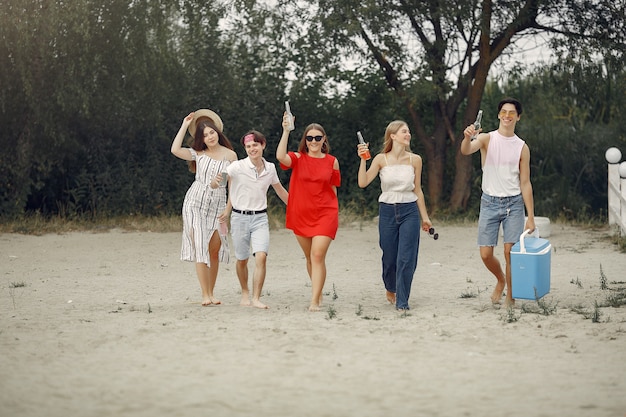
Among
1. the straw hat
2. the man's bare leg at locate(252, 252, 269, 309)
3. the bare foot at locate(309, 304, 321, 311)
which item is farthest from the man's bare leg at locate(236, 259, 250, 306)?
the straw hat

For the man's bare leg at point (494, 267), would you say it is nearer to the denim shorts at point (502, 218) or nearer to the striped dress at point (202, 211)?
the denim shorts at point (502, 218)

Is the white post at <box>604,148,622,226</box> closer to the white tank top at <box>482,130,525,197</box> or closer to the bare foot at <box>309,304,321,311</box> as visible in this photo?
the white tank top at <box>482,130,525,197</box>

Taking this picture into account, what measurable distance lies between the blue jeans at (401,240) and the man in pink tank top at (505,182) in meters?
0.59

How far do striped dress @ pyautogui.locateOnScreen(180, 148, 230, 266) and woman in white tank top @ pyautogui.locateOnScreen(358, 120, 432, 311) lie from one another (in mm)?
1308

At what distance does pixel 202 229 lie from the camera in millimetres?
8898

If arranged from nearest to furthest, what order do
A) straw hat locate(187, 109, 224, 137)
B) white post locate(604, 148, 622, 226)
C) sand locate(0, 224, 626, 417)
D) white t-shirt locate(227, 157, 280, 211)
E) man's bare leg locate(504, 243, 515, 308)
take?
sand locate(0, 224, 626, 417), man's bare leg locate(504, 243, 515, 308), white t-shirt locate(227, 157, 280, 211), straw hat locate(187, 109, 224, 137), white post locate(604, 148, 622, 226)

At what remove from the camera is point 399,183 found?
8.71 m

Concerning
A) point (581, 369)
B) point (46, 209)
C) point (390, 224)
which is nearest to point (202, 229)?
point (390, 224)

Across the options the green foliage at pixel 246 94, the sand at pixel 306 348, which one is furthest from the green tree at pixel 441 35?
the sand at pixel 306 348

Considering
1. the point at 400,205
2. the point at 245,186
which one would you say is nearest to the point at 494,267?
the point at 400,205

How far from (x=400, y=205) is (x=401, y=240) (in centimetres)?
31

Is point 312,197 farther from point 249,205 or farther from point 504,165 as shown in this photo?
point 504,165

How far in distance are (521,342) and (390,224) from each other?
198 centimetres

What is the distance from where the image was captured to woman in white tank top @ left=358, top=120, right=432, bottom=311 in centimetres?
866
